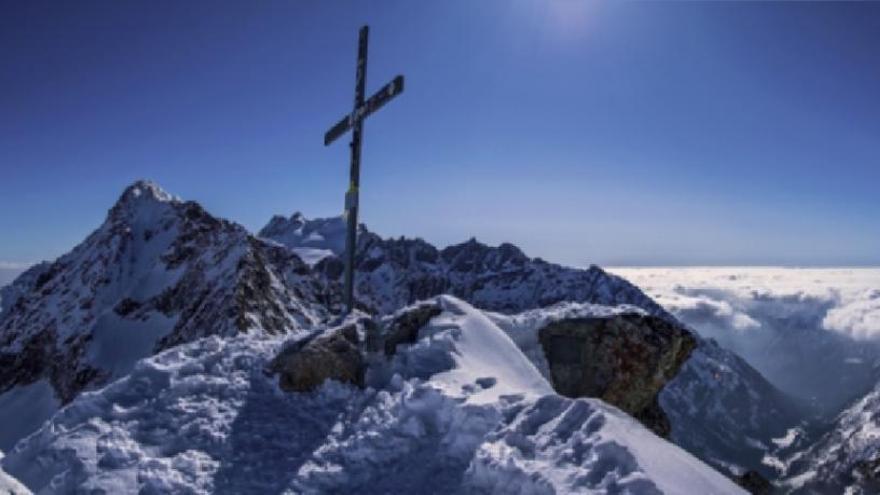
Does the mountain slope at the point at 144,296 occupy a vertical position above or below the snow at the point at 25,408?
above

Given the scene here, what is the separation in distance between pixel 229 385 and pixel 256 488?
3.79m

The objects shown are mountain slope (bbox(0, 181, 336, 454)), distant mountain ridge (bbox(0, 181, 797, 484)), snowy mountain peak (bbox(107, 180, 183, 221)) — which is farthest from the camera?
snowy mountain peak (bbox(107, 180, 183, 221))

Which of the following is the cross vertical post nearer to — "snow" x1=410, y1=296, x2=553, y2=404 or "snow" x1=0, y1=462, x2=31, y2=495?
"snow" x1=410, y1=296, x2=553, y2=404

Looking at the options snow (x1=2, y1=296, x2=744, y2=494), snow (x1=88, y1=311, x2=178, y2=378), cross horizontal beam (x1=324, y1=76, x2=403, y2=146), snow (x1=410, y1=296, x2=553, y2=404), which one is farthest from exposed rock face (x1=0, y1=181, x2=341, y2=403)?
snow (x1=2, y1=296, x2=744, y2=494)

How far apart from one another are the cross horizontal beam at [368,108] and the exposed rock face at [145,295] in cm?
4635

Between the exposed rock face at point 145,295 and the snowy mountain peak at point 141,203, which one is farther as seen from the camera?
the snowy mountain peak at point 141,203

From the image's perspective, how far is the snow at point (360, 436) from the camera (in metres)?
8.90

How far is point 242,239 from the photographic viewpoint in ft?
272

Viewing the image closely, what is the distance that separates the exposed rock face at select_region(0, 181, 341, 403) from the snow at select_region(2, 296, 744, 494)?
162 feet

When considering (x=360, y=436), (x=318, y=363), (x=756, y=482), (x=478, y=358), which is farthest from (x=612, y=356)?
(x=756, y=482)

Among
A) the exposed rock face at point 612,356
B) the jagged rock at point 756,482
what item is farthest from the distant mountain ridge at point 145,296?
the exposed rock face at point 612,356

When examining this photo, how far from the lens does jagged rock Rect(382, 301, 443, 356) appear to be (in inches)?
620

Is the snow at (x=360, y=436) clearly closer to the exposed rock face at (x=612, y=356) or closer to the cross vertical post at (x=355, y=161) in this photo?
the exposed rock face at (x=612, y=356)

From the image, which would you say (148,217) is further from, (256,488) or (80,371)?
(256,488)
